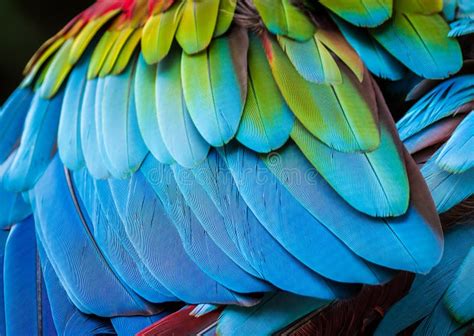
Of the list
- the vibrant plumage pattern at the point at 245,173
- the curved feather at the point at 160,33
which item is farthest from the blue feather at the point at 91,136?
the curved feather at the point at 160,33

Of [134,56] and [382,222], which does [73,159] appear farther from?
[382,222]

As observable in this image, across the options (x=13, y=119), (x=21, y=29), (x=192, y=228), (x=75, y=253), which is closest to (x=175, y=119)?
(x=192, y=228)

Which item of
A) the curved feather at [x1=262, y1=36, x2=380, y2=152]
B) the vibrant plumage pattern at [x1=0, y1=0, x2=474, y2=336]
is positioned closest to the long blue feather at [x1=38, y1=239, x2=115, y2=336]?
the vibrant plumage pattern at [x1=0, y1=0, x2=474, y2=336]

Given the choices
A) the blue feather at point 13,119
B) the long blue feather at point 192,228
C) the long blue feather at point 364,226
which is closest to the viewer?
the long blue feather at point 364,226

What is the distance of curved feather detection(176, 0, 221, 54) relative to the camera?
4.11 feet

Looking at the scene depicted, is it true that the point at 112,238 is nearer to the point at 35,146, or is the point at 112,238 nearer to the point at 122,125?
the point at 122,125

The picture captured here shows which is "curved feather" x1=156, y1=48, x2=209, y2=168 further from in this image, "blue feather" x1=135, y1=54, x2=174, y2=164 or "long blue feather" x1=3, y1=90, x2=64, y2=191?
"long blue feather" x1=3, y1=90, x2=64, y2=191

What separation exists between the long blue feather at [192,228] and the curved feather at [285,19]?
10.1 inches

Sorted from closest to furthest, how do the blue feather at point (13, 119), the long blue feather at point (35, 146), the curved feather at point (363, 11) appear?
1. the curved feather at point (363, 11)
2. the long blue feather at point (35, 146)
3. the blue feather at point (13, 119)

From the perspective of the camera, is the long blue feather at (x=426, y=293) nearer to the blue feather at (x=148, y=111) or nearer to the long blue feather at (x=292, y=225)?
Result: the long blue feather at (x=292, y=225)

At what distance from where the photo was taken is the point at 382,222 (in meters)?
1.04

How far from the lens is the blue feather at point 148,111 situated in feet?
4.06

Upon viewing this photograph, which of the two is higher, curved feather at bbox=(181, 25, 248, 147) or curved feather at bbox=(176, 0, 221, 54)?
curved feather at bbox=(176, 0, 221, 54)

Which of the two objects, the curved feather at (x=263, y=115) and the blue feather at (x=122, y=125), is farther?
the blue feather at (x=122, y=125)
